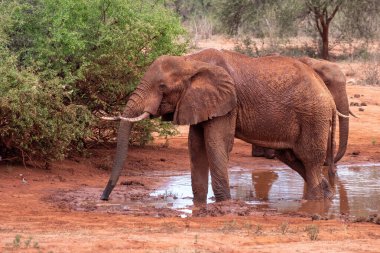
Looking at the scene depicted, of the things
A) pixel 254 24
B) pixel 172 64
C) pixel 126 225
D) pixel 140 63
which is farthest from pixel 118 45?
pixel 254 24

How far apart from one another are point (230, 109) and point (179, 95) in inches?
24.8

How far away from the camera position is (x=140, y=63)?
14023mm

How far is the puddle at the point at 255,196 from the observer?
1077 cm

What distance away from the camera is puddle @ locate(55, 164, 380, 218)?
1077 cm

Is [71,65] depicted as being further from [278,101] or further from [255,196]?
[278,101]

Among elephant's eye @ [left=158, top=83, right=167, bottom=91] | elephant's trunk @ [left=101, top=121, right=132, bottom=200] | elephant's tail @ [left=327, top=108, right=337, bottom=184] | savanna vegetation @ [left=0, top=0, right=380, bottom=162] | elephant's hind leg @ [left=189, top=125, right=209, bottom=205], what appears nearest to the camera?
elephant's trunk @ [left=101, top=121, right=132, bottom=200]

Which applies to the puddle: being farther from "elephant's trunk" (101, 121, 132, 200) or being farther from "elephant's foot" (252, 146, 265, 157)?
"elephant's foot" (252, 146, 265, 157)

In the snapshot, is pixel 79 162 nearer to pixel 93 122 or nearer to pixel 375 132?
pixel 93 122

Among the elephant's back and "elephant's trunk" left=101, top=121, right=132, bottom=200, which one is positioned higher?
the elephant's back

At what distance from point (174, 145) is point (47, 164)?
13.1ft

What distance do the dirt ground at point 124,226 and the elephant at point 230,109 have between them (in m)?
0.71

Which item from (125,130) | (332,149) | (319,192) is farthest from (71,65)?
(319,192)

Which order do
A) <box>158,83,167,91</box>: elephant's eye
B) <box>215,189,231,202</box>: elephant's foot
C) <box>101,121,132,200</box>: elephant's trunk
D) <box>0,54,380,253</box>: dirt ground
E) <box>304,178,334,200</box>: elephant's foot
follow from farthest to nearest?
<box>304,178,334,200</box>: elephant's foot → <box>215,189,231,202</box>: elephant's foot → <box>158,83,167,91</box>: elephant's eye → <box>101,121,132,200</box>: elephant's trunk → <box>0,54,380,253</box>: dirt ground

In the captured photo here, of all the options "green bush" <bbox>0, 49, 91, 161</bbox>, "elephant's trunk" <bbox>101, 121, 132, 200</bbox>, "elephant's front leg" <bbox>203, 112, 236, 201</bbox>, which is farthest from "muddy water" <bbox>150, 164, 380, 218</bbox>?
"green bush" <bbox>0, 49, 91, 161</bbox>
